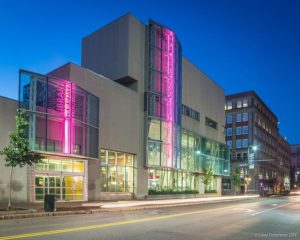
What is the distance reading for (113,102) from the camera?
1591 inches

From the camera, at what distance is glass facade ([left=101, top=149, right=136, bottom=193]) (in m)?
39.1

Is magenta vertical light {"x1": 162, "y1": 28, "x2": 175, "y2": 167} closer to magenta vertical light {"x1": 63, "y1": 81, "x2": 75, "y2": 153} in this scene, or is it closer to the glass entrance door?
the glass entrance door

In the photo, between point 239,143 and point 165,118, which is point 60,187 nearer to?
point 165,118

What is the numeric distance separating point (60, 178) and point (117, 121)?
32.6 ft

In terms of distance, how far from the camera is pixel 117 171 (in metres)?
40.8

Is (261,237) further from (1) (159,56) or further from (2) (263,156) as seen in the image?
(2) (263,156)

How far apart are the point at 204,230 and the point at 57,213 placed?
398 inches

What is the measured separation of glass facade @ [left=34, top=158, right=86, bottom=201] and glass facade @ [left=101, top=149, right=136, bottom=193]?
12.1 ft

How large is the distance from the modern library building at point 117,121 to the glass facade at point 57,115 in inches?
3.1

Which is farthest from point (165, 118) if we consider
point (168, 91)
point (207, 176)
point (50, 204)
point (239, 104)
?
point (239, 104)

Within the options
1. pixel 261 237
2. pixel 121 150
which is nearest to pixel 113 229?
pixel 261 237

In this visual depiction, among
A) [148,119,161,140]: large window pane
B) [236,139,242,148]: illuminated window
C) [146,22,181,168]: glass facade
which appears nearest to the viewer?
[148,119,161,140]: large window pane

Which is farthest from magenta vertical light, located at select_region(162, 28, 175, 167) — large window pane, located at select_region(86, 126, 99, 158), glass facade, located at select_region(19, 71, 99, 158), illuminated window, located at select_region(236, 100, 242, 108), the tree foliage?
illuminated window, located at select_region(236, 100, 242, 108)

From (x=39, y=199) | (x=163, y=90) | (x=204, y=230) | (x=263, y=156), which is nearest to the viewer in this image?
(x=204, y=230)
